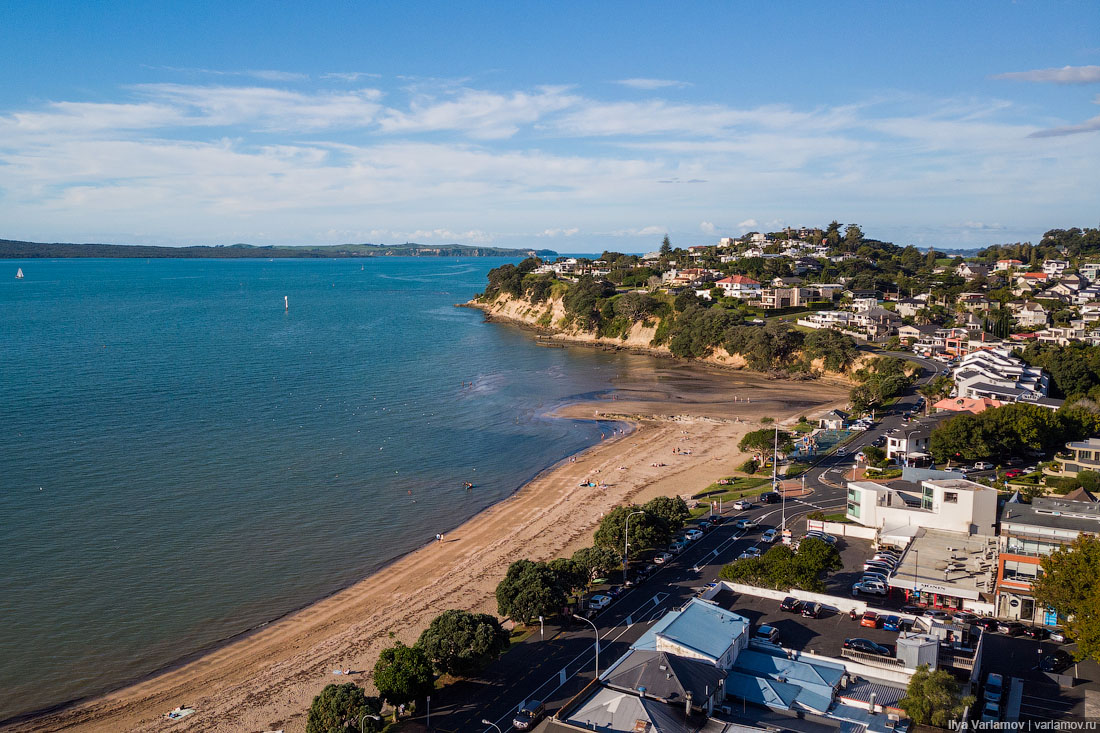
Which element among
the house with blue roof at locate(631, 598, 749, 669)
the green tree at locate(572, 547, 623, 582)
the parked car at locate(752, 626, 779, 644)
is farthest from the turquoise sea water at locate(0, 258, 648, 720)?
the parked car at locate(752, 626, 779, 644)

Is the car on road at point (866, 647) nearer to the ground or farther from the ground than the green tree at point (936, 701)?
nearer to the ground

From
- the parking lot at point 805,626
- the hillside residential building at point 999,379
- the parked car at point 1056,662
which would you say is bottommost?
the parking lot at point 805,626

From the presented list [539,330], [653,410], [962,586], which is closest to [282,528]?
[962,586]

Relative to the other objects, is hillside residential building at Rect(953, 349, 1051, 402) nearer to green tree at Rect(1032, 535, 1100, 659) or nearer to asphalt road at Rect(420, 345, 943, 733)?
asphalt road at Rect(420, 345, 943, 733)

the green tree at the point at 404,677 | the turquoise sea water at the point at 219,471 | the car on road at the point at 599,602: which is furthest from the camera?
the turquoise sea water at the point at 219,471

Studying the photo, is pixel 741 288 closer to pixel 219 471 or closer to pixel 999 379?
pixel 999 379

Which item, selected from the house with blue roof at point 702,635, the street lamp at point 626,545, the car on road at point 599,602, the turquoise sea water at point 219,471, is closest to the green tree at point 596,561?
the street lamp at point 626,545

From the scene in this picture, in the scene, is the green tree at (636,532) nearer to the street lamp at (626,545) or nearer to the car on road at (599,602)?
the street lamp at (626,545)
